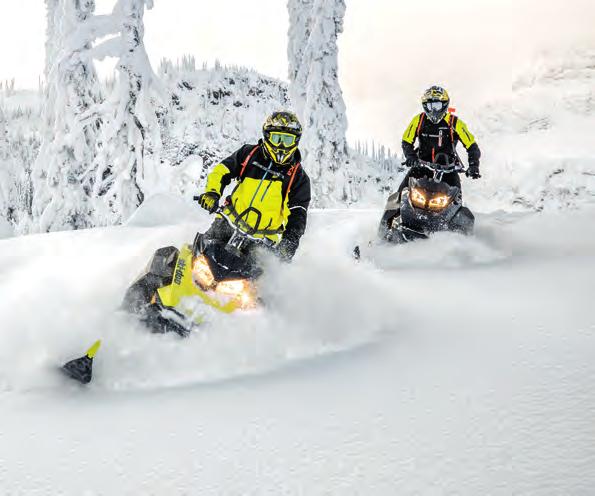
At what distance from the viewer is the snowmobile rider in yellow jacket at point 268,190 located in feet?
16.0

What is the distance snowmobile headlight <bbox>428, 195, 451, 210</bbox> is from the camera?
815 cm

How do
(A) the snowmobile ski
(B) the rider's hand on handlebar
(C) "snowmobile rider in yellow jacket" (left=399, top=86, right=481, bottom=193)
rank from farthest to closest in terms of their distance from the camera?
(C) "snowmobile rider in yellow jacket" (left=399, top=86, right=481, bottom=193) < (B) the rider's hand on handlebar < (A) the snowmobile ski

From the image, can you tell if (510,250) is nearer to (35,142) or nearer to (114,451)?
(114,451)

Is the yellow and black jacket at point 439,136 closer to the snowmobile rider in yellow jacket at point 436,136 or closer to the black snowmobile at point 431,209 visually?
the snowmobile rider in yellow jacket at point 436,136

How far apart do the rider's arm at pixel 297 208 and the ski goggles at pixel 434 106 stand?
13.1 ft

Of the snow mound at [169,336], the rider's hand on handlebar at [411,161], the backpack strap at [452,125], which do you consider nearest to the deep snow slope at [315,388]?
the snow mound at [169,336]

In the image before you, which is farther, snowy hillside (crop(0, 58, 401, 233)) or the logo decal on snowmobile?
snowy hillside (crop(0, 58, 401, 233))

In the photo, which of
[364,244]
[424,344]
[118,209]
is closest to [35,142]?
[118,209]

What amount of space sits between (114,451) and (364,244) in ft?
21.5

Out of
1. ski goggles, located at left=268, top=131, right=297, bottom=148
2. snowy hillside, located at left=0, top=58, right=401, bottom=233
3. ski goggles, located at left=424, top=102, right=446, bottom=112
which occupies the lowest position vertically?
A: snowy hillside, located at left=0, top=58, right=401, bottom=233

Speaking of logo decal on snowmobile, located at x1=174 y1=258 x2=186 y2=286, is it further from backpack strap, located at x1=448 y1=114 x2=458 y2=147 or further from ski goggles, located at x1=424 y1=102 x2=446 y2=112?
backpack strap, located at x1=448 y1=114 x2=458 y2=147

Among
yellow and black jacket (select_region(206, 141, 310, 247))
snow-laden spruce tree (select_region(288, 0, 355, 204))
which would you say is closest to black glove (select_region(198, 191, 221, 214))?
yellow and black jacket (select_region(206, 141, 310, 247))

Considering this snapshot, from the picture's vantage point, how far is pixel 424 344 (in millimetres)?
4160

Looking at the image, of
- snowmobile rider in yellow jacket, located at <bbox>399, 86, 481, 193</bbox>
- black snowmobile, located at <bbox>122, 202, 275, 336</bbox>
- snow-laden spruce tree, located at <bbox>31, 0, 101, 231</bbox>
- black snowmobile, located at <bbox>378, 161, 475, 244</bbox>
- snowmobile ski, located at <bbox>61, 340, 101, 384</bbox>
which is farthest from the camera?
snow-laden spruce tree, located at <bbox>31, 0, 101, 231</bbox>
